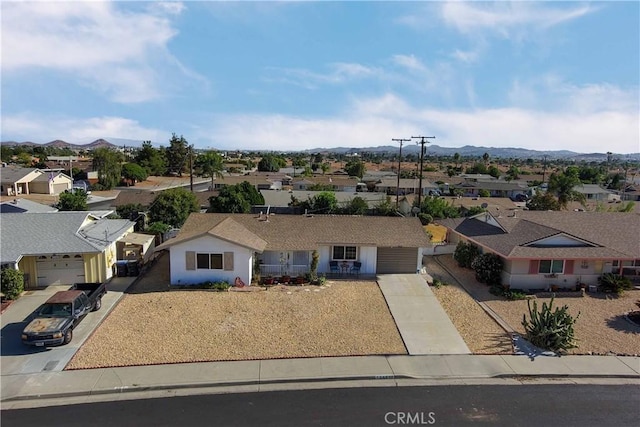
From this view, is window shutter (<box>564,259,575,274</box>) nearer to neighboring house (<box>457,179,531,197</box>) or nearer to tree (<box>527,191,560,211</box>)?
tree (<box>527,191,560,211</box>)

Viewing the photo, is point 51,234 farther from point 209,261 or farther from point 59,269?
point 209,261

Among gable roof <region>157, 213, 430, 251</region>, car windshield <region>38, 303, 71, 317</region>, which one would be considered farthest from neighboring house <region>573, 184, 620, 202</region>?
car windshield <region>38, 303, 71, 317</region>

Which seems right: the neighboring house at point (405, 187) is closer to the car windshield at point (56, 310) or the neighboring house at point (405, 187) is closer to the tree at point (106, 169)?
the tree at point (106, 169)

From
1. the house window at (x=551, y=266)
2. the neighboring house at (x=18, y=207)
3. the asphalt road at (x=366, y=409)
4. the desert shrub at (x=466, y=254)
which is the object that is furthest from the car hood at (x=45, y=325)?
the house window at (x=551, y=266)

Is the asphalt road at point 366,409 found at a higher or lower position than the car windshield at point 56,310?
lower

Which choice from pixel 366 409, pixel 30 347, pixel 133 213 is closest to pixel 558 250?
pixel 366 409

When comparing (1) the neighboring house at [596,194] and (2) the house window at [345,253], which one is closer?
(2) the house window at [345,253]
